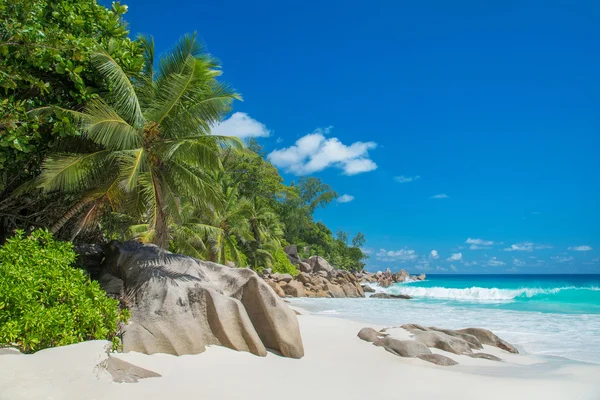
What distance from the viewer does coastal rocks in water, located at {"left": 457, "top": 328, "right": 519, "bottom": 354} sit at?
443 inches

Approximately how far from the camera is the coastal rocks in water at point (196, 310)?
22.5ft

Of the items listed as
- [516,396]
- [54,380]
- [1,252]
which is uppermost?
[1,252]

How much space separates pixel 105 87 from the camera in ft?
31.2

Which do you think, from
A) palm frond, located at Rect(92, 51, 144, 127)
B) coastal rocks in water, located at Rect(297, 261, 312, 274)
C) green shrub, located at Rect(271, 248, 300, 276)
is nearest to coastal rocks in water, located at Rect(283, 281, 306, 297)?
green shrub, located at Rect(271, 248, 300, 276)

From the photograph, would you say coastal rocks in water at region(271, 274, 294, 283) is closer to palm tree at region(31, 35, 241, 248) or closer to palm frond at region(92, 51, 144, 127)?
palm tree at region(31, 35, 241, 248)

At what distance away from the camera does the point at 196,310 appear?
7.44 meters

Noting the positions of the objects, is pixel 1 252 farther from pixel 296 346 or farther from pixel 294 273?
pixel 294 273

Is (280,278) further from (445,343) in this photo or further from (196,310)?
(196,310)

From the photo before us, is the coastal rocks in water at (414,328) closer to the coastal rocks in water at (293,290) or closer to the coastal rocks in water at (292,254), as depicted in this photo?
the coastal rocks in water at (293,290)

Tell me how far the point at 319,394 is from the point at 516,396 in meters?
3.05

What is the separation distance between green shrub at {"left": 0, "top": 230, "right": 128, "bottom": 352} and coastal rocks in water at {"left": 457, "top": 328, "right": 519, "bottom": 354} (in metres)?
9.27

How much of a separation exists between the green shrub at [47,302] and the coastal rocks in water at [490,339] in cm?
927

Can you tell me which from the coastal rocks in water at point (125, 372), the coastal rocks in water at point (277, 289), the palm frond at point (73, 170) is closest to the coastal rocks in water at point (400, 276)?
the coastal rocks in water at point (277, 289)

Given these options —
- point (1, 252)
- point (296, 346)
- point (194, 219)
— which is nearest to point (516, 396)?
point (296, 346)
